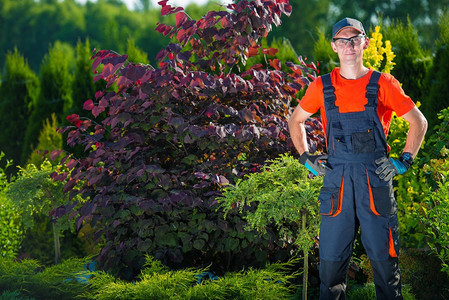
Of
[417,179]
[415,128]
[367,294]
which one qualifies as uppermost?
[415,128]

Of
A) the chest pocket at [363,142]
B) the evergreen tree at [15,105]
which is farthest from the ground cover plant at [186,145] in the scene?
the evergreen tree at [15,105]

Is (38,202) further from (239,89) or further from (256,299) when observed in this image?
(256,299)

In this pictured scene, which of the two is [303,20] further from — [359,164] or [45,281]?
[359,164]

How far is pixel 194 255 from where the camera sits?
470 centimetres

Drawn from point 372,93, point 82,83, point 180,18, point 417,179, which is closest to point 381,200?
point 372,93

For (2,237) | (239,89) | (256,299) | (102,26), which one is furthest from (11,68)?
(102,26)

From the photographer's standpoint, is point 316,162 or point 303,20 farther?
point 303,20

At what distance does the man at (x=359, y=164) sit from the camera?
121 inches

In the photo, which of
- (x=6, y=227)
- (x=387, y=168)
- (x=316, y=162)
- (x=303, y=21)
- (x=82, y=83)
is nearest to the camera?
(x=387, y=168)

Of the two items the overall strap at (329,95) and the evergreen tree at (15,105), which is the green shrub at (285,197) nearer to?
the overall strap at (329,95)

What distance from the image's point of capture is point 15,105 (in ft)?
30.3

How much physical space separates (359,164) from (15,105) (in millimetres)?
7384

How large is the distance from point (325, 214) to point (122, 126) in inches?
79.7

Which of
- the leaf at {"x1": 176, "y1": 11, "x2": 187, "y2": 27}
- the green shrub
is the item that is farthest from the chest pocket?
the leaf at {"x1": 176, "y1": 11, "x2": 187, "y2": 27}
